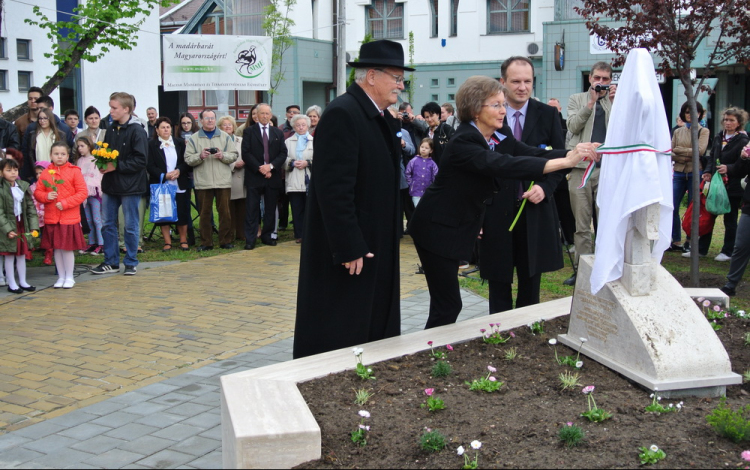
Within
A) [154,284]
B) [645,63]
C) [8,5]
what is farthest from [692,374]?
[8,5]

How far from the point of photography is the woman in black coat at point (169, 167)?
12.8m

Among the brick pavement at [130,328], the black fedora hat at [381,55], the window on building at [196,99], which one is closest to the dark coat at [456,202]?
the black fedora hat at [381,55]

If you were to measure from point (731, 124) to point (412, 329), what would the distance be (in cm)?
604

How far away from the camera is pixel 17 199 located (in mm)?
9867

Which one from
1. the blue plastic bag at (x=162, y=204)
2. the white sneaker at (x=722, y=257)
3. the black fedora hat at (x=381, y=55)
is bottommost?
the white sneaker at (x=722, y=257)

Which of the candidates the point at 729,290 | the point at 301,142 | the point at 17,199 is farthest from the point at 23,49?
the point at 729,290

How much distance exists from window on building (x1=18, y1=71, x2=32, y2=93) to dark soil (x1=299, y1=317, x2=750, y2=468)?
23.4 m

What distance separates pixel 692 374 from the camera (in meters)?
4.59

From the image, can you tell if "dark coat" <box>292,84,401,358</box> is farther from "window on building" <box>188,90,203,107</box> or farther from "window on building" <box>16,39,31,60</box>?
"window on building" <box>188,90,203,107</box>

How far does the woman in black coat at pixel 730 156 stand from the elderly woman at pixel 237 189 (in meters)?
7.26

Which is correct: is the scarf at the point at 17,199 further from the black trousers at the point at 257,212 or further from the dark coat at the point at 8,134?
the black trousers at the point at 257,212

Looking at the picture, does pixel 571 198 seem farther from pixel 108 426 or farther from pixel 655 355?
pixel 108 426

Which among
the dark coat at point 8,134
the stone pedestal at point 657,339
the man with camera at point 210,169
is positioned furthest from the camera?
the man with camera at point 210,169

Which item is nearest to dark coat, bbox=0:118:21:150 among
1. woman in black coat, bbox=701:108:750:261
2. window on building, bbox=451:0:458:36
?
woman in black coat, bbox=701:108:750:261
